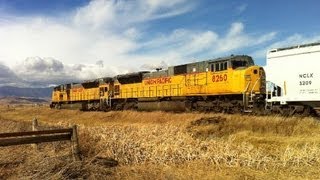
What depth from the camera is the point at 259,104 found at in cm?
2692

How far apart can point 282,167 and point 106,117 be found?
1080 inches

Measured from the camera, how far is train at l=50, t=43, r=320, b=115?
977 inches

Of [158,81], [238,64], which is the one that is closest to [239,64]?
[238,64]

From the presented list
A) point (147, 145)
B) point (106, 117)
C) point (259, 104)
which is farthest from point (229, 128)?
point (106, 117)

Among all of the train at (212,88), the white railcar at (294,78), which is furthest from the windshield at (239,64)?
the white railcar at (294,78)

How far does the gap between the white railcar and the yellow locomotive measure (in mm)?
1930

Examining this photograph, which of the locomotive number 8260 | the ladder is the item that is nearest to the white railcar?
the ladder

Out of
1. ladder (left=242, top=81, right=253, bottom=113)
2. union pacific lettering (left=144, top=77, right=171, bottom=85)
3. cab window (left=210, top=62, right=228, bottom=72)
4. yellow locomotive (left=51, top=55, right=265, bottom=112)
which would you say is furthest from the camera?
union pacific lettering (left=144, top=77, right=171, bottom=85)

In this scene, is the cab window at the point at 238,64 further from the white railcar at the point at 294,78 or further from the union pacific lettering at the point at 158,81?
the union pacific lettering at the point at 158,81

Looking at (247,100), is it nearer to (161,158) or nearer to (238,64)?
(238,64)

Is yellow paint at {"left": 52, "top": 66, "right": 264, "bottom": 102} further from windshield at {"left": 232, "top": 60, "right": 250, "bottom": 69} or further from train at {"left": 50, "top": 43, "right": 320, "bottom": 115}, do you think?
windshield at {"left": 232, "top": 60, "right": 250, "bottom": 69}

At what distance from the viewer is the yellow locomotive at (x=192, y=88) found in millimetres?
27719

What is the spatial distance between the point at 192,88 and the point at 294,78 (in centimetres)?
1095

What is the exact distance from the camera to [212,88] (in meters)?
31.2
